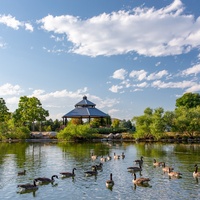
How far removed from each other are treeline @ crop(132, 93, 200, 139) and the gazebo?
1595 centimetres

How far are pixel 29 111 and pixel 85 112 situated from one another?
17731 mm

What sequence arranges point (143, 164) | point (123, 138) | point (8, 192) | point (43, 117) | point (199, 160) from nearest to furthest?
point (8, 192)
point (143, 164)
point (199, 160)
point (123, 138)
point (43, 117)

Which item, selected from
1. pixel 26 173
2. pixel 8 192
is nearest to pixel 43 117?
pixel 26 173

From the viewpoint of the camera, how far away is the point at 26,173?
27500 mm

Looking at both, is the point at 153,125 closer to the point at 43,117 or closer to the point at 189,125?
the point at 189,125

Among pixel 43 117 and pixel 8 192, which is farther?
pixel 43 117

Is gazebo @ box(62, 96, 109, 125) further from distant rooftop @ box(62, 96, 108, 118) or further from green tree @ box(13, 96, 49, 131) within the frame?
green tree @ box(13, 96, 49, 131)

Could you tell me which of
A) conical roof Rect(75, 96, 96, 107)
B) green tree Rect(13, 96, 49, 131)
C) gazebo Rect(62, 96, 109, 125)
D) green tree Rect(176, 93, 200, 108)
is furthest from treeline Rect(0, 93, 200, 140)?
green tree Rect(176, 93, 200, 108)

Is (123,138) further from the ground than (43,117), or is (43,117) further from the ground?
(43,117)

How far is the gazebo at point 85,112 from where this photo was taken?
90188mm

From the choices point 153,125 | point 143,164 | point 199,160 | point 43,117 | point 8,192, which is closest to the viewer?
point 8,192

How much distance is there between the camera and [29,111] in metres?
83.6

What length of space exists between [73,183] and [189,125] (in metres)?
57.0

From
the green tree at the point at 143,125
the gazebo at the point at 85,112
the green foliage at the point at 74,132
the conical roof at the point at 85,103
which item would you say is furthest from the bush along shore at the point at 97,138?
the conical roof at the point at 85,103
